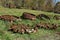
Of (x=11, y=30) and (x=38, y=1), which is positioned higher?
(x=11, y=30)

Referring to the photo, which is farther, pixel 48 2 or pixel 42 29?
pixel 48 2

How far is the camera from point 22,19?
1330cm

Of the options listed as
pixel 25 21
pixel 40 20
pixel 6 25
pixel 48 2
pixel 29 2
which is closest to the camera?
pixel 6 25

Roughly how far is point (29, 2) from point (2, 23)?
2776cm

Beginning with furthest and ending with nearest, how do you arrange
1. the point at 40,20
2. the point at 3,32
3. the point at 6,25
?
the point at 40,20, the point at 6,25, the point at 3,32

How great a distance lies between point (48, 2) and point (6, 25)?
107 ft

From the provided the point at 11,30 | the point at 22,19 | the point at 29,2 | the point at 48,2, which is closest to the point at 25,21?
the point at 22,19

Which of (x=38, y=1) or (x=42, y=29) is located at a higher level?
(x=42, y=29)

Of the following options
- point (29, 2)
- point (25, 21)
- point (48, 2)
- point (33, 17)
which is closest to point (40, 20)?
point (33, 17)

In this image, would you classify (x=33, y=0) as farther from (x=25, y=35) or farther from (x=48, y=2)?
(x=25, y=35)

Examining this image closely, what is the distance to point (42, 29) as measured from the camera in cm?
1141

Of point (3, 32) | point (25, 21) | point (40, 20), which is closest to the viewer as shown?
point (3, 32)

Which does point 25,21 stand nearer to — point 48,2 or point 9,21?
point 9,21

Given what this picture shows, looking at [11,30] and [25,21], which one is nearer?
[11,30]
